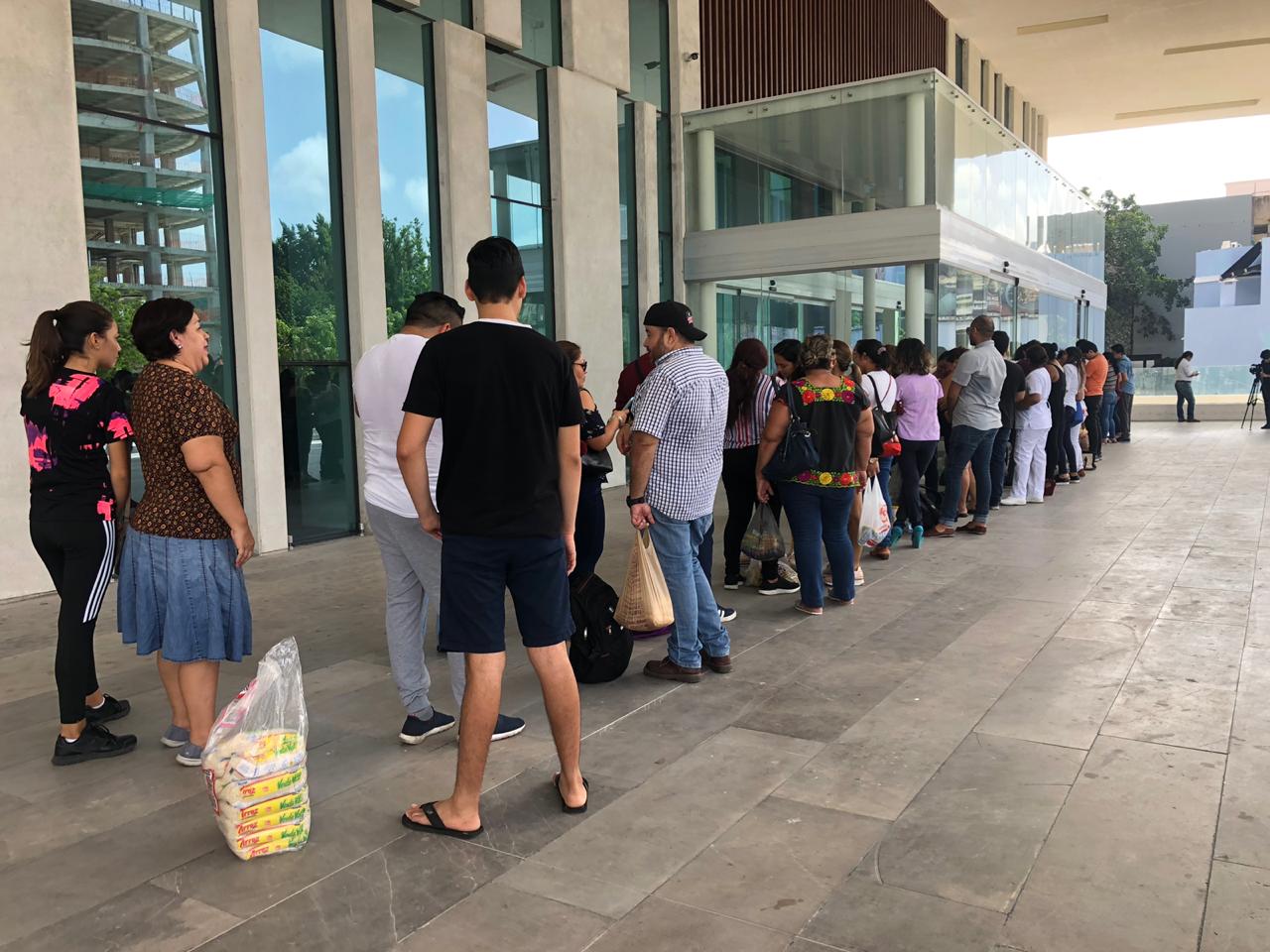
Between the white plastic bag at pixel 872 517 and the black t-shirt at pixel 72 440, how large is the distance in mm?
4958

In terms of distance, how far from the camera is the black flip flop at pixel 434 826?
329 cm

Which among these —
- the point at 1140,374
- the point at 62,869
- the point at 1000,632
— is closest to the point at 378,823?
the point at 62,869

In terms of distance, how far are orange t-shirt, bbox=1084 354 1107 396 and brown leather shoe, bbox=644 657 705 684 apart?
1203cm

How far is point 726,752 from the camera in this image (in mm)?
4012

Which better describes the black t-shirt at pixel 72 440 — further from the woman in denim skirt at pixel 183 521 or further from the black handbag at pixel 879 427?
the black handbag at pixel 879 427

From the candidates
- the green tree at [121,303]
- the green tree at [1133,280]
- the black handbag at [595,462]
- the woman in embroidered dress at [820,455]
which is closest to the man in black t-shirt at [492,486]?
the black handbag at [595,462]

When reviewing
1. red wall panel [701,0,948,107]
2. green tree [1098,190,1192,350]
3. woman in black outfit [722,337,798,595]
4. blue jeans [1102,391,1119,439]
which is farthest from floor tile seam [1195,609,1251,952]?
green tree [1098,190,1192,350]

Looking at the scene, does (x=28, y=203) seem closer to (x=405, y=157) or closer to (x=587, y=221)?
(x=405, y=157)

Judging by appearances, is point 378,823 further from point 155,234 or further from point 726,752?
point 155,234

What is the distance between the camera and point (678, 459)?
483 cm

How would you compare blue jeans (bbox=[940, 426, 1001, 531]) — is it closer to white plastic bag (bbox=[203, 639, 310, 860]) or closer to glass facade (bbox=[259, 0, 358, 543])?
glass facade (bbox=[259, 0, 358, 543])

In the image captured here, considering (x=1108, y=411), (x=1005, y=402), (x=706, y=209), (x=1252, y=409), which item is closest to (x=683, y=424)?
(x=1005, y=402)

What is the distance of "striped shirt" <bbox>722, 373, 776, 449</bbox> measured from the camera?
6.61m

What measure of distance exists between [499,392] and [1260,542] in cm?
769
